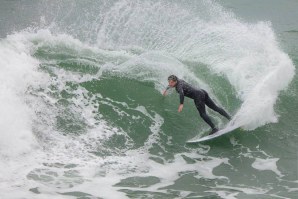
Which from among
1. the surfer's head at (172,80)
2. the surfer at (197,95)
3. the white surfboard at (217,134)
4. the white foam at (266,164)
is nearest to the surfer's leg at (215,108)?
the surfer at (197,95)

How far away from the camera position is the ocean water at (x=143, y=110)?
9836mm

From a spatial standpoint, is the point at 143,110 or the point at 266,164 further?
the point at 143,110

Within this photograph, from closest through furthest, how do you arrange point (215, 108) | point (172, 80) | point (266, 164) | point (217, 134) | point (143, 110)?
1. point (266, 164)
2. point (217, 134)
3. point (172, 80)
4. point (215, 108)
5. point (143, 110)

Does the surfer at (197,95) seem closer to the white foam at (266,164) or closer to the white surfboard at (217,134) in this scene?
the white surfboard at (217,134)

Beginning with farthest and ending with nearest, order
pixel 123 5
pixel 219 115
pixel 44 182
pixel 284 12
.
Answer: pixel 284 12 < pixel 123 5 < pixel 219 115 < pixel 44 182

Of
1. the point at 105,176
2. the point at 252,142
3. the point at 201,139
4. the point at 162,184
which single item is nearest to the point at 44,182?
the point at 105,176

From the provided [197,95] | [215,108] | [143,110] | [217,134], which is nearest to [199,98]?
[197,95]

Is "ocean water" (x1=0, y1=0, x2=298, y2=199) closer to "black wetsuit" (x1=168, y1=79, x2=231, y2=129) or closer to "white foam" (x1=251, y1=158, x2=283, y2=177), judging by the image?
"white foam" (x1=251, y1=158, x2=283, y2=177)

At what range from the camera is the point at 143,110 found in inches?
532

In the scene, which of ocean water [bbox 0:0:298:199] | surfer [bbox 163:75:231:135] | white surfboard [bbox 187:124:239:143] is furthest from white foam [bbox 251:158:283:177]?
surfer [bbox 163:75:231:135]

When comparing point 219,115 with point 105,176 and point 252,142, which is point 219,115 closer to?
point 252,142

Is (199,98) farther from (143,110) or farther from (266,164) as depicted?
(266,164)

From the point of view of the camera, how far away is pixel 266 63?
1522cm

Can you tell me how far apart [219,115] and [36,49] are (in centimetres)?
657
